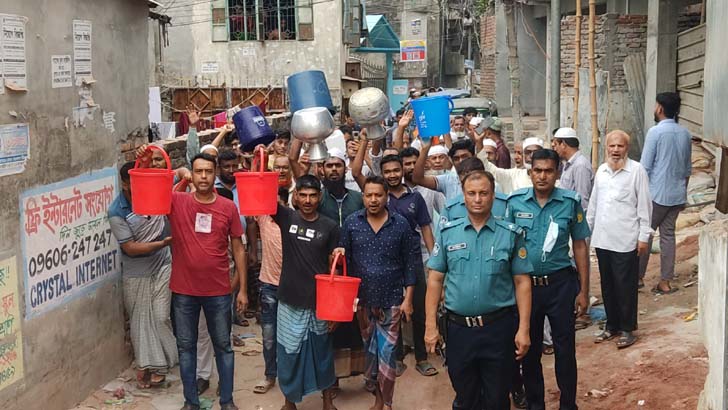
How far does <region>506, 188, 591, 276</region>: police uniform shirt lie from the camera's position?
528cm

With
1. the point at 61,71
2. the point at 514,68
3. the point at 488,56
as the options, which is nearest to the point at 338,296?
the point at 61,71

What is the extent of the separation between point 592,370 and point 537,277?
57.0 inches

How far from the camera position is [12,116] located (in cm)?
511

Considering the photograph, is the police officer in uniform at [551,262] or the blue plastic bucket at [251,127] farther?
the blue plastic bucket at [251,127]

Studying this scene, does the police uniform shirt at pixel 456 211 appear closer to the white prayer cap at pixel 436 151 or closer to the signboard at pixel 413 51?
the white prayer cap at pixel 436 151

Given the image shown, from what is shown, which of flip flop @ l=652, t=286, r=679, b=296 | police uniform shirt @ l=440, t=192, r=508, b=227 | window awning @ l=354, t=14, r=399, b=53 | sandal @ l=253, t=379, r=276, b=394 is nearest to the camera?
police uniform shirt @ l=440, t=192, r=508, b=227

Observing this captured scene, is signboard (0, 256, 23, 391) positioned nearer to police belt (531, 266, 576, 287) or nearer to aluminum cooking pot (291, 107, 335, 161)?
aluminum cooking pot (291, 107, 335, 161)

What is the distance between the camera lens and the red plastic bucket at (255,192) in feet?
17.9

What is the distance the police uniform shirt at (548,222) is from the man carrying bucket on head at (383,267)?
2.48ft

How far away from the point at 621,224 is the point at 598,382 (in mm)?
1209

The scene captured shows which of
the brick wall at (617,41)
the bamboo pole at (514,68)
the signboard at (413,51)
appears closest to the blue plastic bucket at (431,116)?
the brick wall at (617,41)

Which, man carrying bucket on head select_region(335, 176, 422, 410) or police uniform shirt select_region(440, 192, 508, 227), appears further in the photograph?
man carrying bucket on head select_region(335, 176, 422, 410)

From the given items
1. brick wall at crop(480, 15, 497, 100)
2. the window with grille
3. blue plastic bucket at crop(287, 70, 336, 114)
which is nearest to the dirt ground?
blue plastic bucket at crop(287, 70, 336, 114)

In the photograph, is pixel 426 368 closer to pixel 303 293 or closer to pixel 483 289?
pixel 303 293
